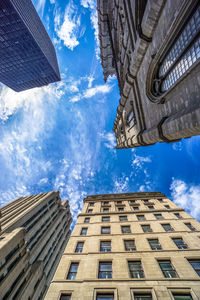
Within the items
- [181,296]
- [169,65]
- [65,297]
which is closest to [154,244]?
[181,296]

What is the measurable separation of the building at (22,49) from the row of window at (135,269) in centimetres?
8411

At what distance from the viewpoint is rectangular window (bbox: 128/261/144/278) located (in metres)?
13.4

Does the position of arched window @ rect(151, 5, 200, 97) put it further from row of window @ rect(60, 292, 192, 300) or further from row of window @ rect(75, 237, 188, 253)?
row of window @ rect(75, 237, 188, 253)

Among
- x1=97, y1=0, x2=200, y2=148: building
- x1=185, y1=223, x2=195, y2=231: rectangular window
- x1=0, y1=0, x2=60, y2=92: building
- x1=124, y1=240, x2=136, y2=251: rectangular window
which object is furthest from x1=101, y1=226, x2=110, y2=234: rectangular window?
x1=0, y1=0, x2=60, y2=92: building

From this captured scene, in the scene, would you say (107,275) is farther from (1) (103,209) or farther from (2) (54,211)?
(2) (54,211)

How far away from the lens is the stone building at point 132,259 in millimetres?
11922

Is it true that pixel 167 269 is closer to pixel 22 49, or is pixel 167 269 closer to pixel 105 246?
pixel 105 246

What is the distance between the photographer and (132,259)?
49.1 ft

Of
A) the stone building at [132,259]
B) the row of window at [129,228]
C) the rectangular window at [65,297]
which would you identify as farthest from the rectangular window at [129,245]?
the rectangular window at [65,297]

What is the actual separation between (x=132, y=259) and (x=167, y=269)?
11.2 feet

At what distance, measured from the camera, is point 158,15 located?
1158cm

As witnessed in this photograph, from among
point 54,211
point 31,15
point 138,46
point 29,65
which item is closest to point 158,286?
point 138,46

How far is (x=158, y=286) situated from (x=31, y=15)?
109m

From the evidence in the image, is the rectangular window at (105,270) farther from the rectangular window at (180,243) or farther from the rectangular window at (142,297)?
the rectangular window at (180,243)
